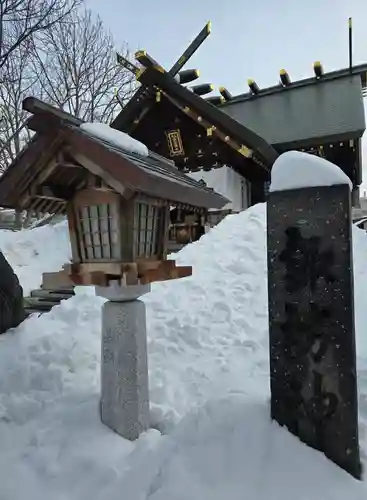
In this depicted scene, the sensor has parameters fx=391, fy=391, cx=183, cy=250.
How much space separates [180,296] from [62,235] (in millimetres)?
6657

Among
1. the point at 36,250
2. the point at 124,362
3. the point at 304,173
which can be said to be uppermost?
the point at 304,173

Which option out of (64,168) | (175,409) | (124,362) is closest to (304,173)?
(64,168)

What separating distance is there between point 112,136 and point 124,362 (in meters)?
1.70

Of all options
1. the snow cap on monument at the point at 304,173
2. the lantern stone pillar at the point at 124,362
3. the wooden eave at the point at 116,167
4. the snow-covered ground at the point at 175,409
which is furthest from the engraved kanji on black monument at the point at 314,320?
the lantern stone pillar at the point at 124,362

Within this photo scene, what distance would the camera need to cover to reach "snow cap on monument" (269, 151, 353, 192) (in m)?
2.46

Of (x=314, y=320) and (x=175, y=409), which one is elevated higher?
(x=314, y=320)

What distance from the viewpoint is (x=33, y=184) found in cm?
267

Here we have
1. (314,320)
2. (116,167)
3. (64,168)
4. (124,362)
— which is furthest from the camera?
(124,362)

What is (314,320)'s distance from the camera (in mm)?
2492

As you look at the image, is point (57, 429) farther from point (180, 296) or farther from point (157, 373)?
point (180, 296)

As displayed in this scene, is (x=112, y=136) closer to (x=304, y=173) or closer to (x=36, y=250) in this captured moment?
(x=304, y=173)

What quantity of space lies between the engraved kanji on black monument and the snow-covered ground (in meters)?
0.17

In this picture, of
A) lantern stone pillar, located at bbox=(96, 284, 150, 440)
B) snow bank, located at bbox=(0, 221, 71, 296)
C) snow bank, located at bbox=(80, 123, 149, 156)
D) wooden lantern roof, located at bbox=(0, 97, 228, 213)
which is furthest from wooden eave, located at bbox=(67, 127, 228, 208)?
snow bank, located at bbox=(0, 221, 71, 296)

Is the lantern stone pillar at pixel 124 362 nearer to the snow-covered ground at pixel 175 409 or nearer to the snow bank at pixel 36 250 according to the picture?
the snow-covered ground at pixel 175 409
